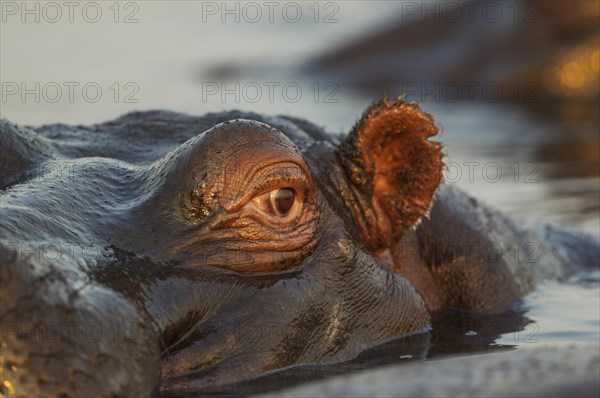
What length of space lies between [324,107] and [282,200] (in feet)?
40.5

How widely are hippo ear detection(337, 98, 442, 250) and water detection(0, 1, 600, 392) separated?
0.90ft

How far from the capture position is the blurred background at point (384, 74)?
1306 centimetres

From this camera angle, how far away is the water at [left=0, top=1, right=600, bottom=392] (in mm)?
5762

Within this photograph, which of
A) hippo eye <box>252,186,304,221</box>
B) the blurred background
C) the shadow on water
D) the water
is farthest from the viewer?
the blurred background

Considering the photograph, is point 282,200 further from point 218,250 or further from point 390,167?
point 390,167

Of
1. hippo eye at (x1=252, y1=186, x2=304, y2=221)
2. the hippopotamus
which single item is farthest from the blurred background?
hippo eye at (x1=252, y1=186, x2=304, y2=221)

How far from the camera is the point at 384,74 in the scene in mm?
18312

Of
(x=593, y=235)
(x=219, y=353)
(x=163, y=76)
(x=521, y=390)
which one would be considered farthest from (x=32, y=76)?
(x=521, y=390)

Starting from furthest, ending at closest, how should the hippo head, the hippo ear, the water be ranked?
the water
the hippo ear
the hippo head

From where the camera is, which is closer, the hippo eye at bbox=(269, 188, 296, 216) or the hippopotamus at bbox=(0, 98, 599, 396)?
the hippopotamus at bbox=(0, 98, 599, 396)

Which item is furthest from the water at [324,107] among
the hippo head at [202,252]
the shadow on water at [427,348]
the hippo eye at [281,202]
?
the hippo eye at [281,202]

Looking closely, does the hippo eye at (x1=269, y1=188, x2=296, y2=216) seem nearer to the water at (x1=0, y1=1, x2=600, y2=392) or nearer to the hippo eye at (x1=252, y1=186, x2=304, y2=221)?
the hippo eye at (x1=252, y1=186, x2=304, y2=221)

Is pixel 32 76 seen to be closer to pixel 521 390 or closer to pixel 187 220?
pixel 187 220

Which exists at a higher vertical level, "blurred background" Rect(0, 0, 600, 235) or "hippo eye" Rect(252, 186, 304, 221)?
"blurred background" Rect(0, 0, 600, 235)
